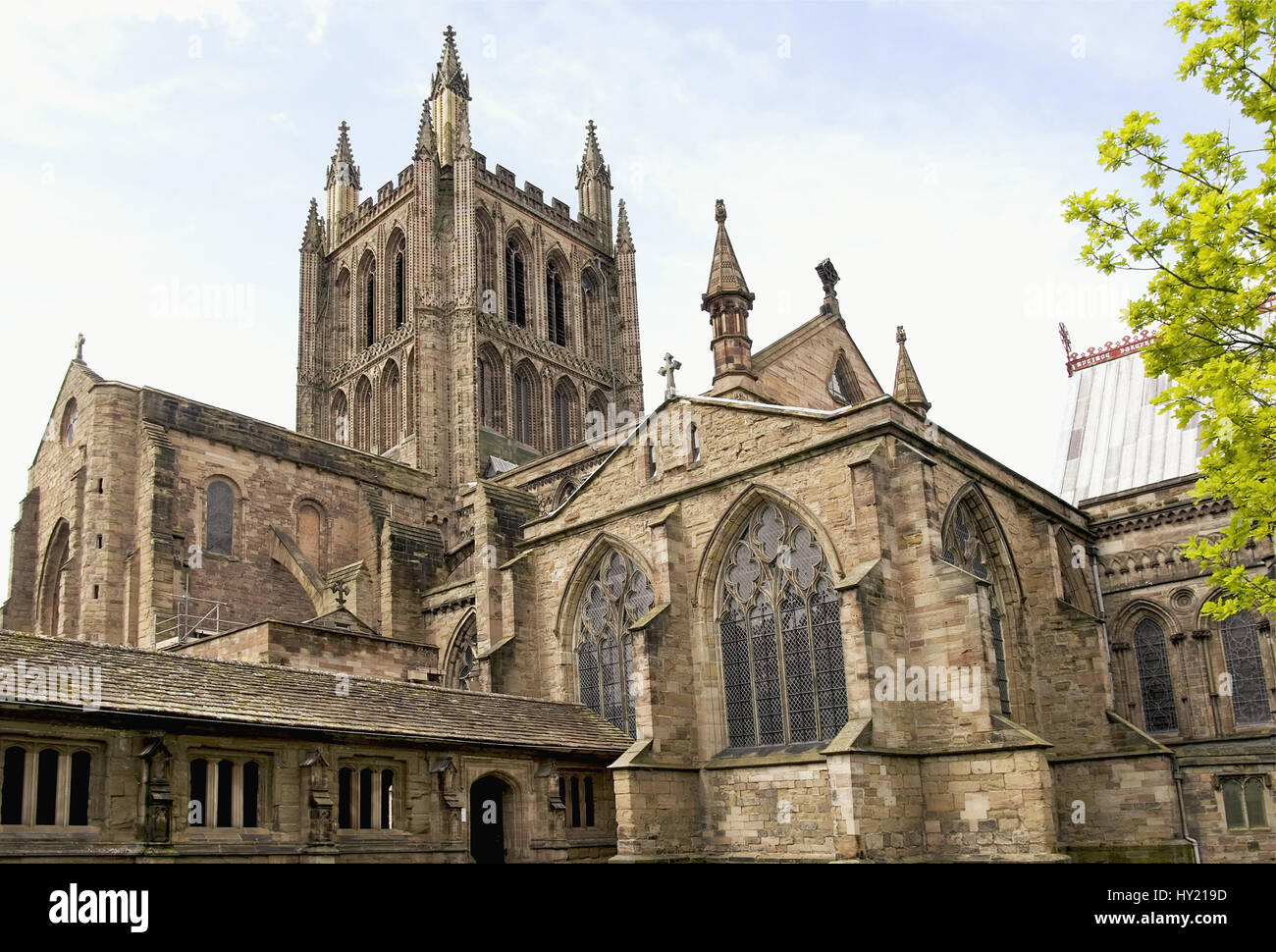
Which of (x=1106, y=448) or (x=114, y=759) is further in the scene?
(x=1106, y=448)

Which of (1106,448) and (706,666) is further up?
(1106,448)

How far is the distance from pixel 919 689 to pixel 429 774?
835cm

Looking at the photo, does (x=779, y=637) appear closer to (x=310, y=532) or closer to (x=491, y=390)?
(x=310, y=532)

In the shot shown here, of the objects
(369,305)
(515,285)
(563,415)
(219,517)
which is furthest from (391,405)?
(219,517)

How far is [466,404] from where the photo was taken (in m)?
49.0

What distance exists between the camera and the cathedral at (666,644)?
16219 mm

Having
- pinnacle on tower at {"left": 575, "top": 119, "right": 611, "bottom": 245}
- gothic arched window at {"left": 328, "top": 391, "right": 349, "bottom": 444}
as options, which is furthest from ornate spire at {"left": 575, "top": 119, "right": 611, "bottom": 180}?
gothic arched window at {"left": 328, "top": 391, "right": 349, "bottom": 444}

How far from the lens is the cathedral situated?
16.2 m

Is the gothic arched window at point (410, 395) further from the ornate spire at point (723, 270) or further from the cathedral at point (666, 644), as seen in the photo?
the ornate spire at point (723, 270)

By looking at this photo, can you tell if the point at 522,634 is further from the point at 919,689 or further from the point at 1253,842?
the point at 1253,842

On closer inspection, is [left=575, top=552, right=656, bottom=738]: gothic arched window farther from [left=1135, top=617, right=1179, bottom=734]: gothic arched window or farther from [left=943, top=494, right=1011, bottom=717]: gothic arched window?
[left=1135, top=617, right=1179, bottom=734]: gothic arched window

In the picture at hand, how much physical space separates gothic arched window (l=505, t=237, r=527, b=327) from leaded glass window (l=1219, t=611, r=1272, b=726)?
37259 mm
